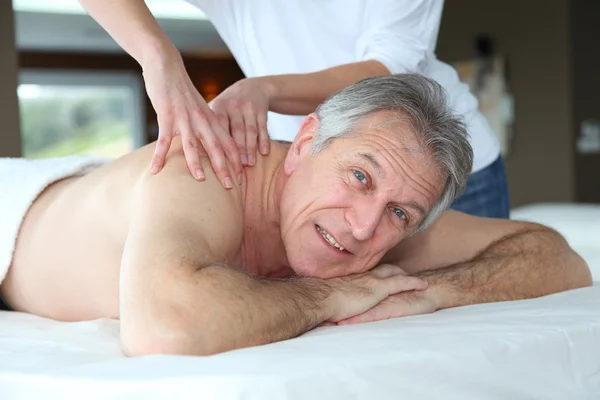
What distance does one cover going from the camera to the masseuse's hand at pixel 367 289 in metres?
1.53

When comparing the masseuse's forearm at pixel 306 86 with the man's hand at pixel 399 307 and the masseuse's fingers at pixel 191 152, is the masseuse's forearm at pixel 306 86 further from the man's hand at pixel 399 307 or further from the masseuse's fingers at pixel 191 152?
the man's hand at pixel 399 307

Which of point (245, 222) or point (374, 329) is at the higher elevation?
point (245, 222)

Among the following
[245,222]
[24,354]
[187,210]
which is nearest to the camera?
[24,354]

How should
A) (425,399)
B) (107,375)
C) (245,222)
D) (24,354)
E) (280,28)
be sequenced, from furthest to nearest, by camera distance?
(280,28)
(245,222)
(24,354)
(425,399)
(107,375)

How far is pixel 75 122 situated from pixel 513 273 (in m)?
10.6

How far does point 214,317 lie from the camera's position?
4.12ft

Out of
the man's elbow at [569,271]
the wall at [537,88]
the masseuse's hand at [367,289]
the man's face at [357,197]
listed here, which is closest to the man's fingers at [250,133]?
the man's face at [357,197]

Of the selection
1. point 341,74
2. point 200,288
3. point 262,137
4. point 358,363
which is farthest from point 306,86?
point 358,363

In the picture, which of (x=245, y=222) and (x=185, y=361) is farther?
(x=245, y=222)

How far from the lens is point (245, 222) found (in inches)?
70.1

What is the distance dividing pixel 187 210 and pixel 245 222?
32 cm

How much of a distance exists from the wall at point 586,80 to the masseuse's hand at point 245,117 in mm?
5618

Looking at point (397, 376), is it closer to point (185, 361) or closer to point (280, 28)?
point (185, 361)

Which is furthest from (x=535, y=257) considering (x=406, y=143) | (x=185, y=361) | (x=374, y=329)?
(x=185, y=361)
